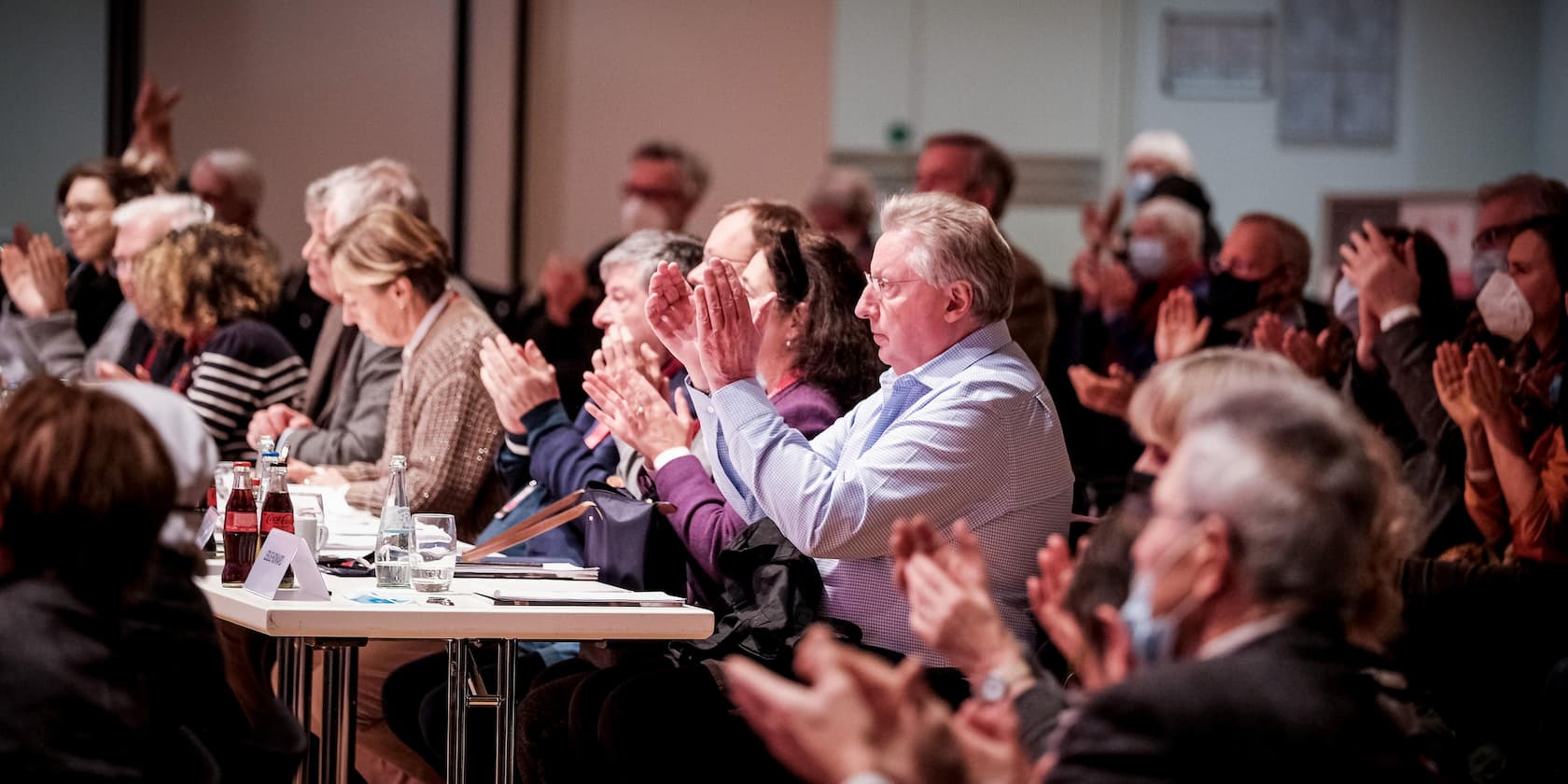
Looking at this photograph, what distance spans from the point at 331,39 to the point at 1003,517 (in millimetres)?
5406

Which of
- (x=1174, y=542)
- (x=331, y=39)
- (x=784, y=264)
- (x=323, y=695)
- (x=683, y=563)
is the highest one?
(x=331, y=39)

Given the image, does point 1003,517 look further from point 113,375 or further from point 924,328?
point 113,375

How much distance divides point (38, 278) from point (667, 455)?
3.41 metres

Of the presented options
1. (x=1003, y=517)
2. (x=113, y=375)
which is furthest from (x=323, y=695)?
(x=113, y=375)

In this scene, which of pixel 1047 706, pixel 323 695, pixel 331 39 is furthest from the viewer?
pixel 331 39

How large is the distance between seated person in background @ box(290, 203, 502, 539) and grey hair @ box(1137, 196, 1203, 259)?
254 cm

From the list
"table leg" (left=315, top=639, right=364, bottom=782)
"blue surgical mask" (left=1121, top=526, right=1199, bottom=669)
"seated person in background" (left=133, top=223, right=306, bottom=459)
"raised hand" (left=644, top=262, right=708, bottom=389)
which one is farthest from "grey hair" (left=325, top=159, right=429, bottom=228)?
"blue surgical mask" (left=1121, top=526, right=1199, bottom=669)

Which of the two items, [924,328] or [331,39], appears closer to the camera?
[924,328]

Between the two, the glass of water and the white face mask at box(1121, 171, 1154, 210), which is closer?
the glass of water

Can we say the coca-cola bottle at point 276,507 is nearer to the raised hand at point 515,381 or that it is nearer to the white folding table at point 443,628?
the white folding table at point 443,628

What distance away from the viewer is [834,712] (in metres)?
1.48

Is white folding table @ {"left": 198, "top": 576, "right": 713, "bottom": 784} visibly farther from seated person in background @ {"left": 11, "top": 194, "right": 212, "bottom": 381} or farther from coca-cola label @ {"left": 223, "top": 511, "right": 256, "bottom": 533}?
seated person in background @ {"left": 11, "top": 194, "right": 212, "bottom": 381}

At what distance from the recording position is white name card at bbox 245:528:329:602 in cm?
254

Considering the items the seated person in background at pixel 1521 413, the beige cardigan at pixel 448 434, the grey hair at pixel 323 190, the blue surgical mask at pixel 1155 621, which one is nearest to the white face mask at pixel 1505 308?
the seated person in background at pixel 1521 413
